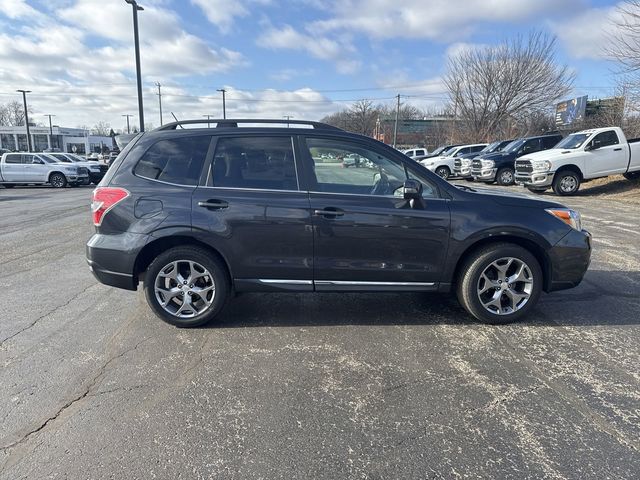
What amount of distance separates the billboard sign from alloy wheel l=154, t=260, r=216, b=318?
36569 millimetres

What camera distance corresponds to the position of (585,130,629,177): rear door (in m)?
14.4

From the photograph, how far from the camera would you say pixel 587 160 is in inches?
565

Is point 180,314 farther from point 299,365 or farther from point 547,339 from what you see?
point 547,339

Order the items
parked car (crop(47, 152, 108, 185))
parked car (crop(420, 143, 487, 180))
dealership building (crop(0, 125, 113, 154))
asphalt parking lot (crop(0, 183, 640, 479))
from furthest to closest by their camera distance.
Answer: dealership building (crop(0, 125, 113, 154)) → parked car (crop(420, 143, 487, 180)) → parked car (crop(47, 152, 108, 185)) → asphalt parking lot (crop(0, 183, 640, 479))

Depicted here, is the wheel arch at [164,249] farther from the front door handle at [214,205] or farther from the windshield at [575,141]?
the windshield at [575,141]

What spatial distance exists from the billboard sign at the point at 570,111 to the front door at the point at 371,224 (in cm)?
3525

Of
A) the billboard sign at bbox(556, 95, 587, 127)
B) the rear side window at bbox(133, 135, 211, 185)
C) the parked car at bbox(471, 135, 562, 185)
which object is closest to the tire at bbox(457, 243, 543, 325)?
the rear side window at bbox(133, 135, 211, 185)

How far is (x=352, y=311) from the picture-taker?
175 inches

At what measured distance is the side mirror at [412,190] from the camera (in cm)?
373

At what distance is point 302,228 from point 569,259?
8.51 feet

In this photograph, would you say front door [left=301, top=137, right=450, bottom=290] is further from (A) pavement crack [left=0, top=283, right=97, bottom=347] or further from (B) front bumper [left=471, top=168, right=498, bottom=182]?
(B) front bumper [left=471, top=168, right=498, bottom=182]

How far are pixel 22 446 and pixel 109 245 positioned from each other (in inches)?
74.5

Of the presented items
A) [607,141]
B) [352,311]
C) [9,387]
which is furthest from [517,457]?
[607,141]

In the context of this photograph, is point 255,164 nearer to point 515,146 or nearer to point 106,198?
point 106,198
